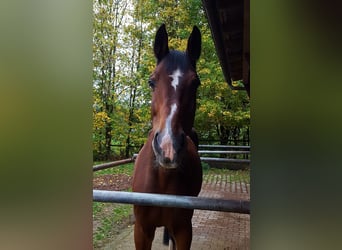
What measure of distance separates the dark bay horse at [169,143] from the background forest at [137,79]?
0.60 meters

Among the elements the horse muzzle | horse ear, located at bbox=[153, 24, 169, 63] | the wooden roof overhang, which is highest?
the wooden roof overhang

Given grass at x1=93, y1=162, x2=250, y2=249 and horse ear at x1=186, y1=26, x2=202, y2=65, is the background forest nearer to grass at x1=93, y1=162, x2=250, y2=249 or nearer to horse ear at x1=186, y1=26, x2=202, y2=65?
grass at x1=93, y1=162, x2=250, y2=249

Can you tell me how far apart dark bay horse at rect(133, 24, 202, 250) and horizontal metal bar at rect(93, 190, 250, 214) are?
12cm

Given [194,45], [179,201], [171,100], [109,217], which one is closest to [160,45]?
[194,45]

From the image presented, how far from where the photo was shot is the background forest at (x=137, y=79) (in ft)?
5.66

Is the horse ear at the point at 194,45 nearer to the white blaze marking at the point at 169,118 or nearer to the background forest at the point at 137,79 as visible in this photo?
the white blaze marking at the point at 169,118

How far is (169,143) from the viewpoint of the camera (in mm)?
849

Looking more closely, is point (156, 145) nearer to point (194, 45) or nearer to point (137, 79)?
point (194, 45)

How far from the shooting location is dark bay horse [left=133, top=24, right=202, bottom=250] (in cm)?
88

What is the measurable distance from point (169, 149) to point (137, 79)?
119cm

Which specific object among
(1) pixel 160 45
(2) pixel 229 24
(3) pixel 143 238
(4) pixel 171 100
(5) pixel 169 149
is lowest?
(3) pixel 143 238

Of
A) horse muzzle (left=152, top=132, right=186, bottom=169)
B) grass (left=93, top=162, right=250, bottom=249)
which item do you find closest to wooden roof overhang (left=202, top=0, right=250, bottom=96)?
horse muzzle (left=152, top=132, right=186, bottom=169)
